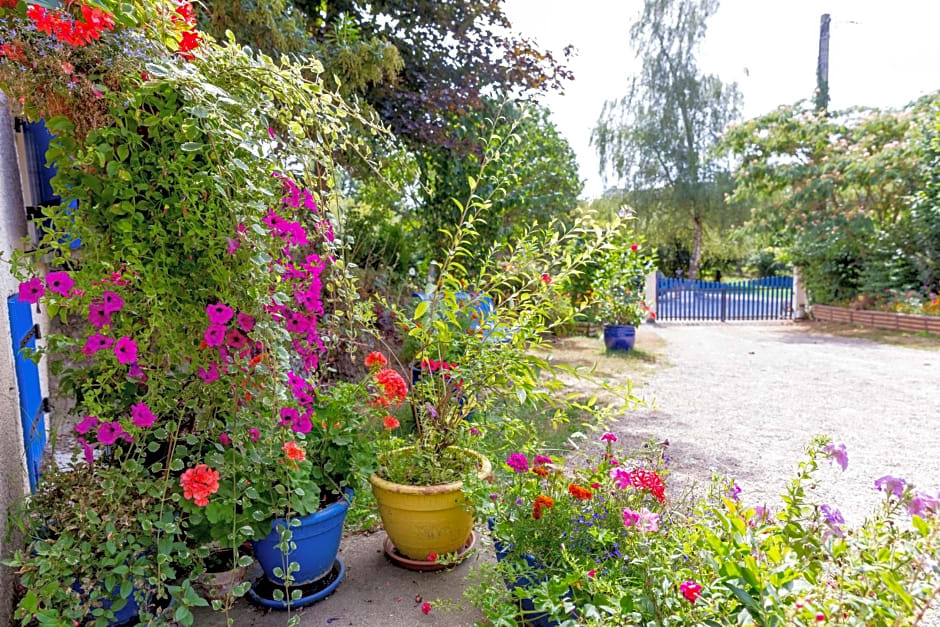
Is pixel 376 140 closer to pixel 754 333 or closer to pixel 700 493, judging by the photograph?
pixel 700 493

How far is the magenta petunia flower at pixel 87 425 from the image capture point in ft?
5.06

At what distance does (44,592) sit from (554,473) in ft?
4.59

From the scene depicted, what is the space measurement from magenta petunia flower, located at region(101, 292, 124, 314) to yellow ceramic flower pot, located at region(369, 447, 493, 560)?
105cm

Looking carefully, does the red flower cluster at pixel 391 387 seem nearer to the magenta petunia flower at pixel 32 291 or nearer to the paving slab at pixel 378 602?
the paving slab at pixel 378 602

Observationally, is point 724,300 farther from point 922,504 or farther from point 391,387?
point 922,504

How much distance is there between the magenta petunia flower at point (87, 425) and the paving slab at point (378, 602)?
729mm

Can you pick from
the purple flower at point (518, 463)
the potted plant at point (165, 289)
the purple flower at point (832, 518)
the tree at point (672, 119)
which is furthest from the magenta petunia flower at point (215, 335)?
the tree at point (672, 119)

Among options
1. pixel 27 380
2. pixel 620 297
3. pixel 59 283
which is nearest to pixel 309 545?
pixel 59 283

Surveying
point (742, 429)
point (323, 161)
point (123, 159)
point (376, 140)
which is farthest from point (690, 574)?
point (376, 140)

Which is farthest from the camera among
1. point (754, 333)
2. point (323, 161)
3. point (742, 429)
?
point (754, 333)

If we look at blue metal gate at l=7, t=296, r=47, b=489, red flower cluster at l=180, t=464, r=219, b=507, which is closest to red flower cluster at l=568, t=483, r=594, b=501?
red flower cluster at l=180, t=464, r=219, b=507

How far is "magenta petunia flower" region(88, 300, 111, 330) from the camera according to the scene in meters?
1.48

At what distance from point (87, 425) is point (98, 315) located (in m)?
0.32

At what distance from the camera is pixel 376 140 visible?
4.29m
